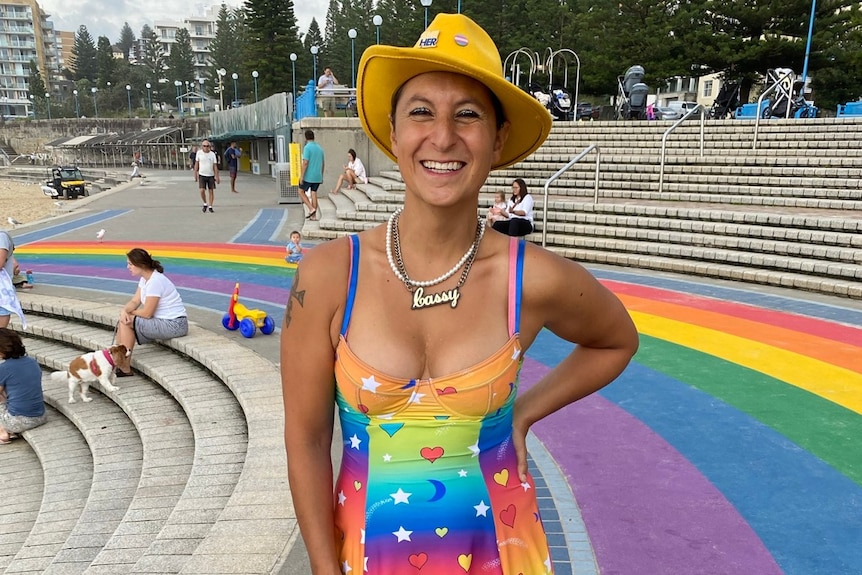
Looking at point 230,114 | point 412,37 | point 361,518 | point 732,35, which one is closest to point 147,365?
point 361,518

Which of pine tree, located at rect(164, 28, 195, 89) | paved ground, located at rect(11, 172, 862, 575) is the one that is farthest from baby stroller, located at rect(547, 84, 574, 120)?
pine tree, located at rect(164, 28, 195, 89)

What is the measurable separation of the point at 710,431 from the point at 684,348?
1.94m

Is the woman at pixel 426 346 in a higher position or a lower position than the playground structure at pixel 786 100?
lower

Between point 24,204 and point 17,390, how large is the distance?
92.0 feet

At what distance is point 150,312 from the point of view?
6.60 meters

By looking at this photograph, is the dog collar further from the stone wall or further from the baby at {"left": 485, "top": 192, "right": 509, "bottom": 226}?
the stone wall

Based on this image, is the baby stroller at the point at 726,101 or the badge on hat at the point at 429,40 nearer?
the badge on hat at the point at 429,40

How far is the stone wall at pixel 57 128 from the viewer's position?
7650cm

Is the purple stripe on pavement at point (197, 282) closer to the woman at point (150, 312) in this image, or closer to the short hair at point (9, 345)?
the woman at point (150, 312)

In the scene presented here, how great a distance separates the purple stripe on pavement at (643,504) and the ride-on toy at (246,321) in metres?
3.59

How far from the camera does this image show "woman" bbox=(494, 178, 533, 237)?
10.4 metres

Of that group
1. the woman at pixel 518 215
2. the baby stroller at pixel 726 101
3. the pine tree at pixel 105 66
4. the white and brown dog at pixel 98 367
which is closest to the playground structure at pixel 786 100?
the baby stroller at pixel 726 101

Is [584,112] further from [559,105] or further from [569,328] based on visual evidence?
[569,328]

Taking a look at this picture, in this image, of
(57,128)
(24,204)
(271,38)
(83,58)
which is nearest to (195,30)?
(83,58)
